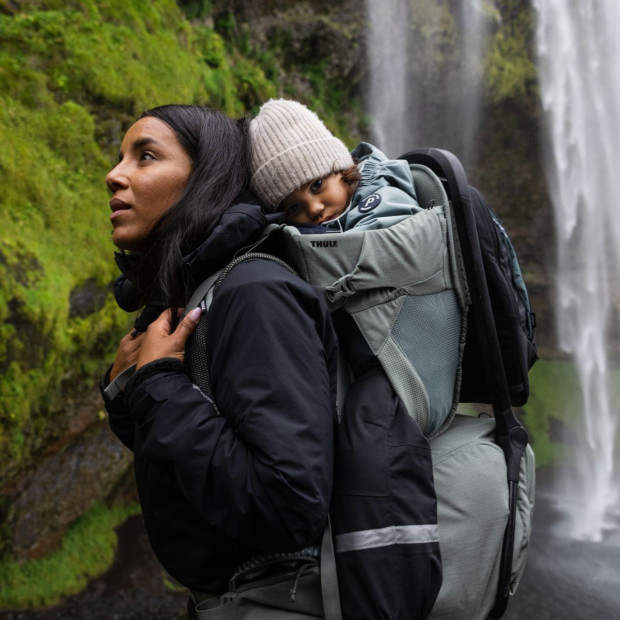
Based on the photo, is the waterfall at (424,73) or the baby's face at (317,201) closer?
the baby's face at (317,201)

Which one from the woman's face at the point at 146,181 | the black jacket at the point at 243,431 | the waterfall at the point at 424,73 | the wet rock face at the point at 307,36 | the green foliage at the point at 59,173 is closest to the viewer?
the black jacket at the point at 243,431

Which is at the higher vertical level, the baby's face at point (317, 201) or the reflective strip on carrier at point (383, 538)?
the baby's face at point (317, 201)

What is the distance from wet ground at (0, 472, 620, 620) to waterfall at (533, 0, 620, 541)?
3.44 meters

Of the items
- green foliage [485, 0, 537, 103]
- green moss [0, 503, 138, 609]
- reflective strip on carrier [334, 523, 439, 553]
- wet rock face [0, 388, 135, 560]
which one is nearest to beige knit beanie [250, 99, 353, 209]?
reflective strip on carrier [334, 523, 439, 553]

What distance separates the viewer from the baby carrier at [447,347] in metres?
1.47

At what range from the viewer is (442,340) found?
1.58m

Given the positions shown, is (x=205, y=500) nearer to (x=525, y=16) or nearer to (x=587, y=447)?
(x=587, y=447)

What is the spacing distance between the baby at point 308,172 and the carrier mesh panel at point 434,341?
0.29m

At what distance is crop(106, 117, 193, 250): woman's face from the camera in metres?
1.73

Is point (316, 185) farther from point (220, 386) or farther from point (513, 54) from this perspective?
point (513, 54)

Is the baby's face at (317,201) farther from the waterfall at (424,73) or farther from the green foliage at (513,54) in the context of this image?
the green foliage at (513,54)

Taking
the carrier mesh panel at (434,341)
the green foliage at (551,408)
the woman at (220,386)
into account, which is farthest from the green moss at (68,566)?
the green foliage at (551,408)

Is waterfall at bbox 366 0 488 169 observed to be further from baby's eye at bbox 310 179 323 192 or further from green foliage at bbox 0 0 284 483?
baby's eye at bbox 310 179 323 192

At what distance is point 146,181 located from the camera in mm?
1727
